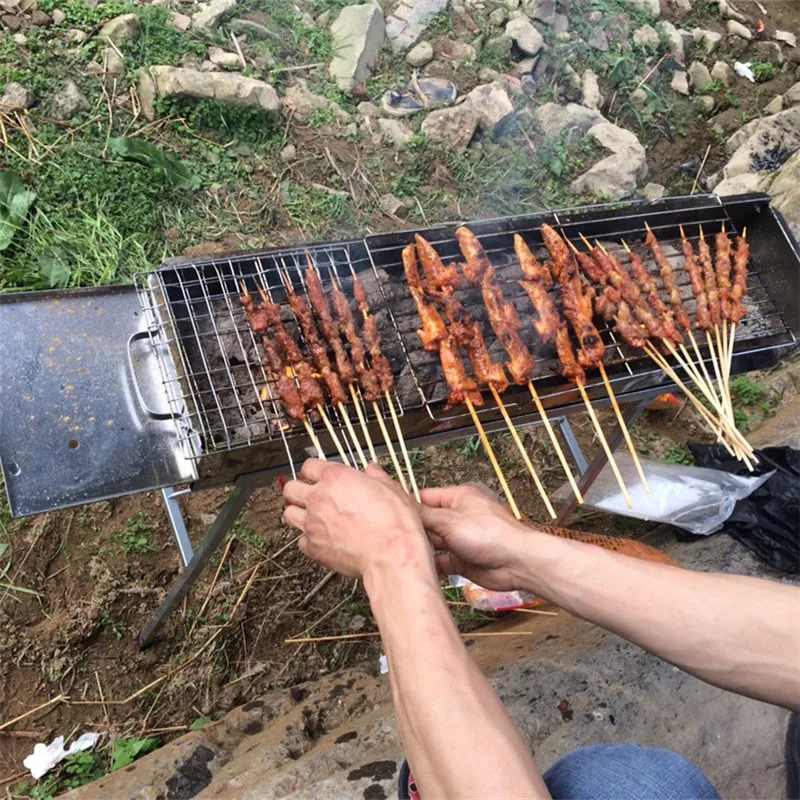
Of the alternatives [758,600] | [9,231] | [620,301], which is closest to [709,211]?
[620,301]

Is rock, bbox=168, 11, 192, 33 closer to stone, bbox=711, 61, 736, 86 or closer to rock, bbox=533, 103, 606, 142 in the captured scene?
rock, bbox=533, 103, 606, 142

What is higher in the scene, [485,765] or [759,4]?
[759,4]

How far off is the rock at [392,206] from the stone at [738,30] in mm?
6084

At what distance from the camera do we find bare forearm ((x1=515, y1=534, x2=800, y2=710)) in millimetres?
2021

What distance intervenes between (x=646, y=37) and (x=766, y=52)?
192 cm

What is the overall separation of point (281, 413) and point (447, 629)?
1487 mm

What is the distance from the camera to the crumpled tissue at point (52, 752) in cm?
373

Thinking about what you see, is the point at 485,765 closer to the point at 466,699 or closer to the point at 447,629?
the point at 466,699

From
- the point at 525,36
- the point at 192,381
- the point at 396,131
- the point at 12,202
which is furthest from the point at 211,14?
the point at 192,381

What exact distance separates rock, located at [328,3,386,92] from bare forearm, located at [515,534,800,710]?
6161 mm

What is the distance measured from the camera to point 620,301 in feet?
12.3

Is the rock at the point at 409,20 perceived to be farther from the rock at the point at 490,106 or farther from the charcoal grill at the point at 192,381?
the charcoal grill at the point at 192,381

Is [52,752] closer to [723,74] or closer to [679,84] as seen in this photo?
[679,84]

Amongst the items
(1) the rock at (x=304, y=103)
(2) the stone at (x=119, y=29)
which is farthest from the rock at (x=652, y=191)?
(2) the stone at (x=119, y=29)
